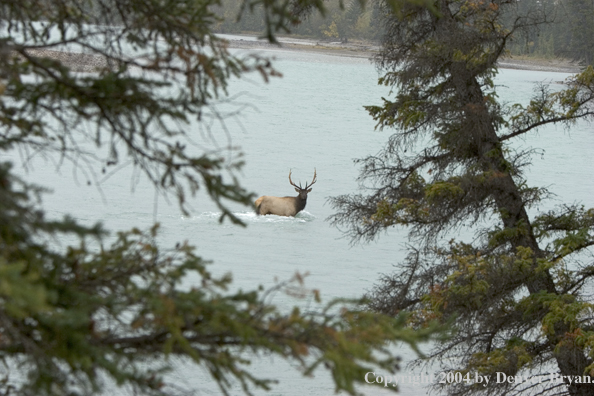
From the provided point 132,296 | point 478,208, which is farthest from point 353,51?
point 132,296

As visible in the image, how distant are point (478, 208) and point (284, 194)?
1034 cm

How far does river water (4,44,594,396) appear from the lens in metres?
13.9

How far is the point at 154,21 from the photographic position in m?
3.88

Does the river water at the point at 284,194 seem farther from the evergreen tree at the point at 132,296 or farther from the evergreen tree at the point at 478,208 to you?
the evergreen tree at the point at 132,296

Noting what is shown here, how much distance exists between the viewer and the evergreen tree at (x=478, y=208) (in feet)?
27.0

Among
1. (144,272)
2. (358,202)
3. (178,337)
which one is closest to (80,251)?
(144,272)

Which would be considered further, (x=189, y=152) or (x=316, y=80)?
(x=316, y=80)

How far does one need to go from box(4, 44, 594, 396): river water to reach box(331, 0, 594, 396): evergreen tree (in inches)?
36.6

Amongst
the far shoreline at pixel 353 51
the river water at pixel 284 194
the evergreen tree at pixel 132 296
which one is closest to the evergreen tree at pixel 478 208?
the river water at pixel 284 194

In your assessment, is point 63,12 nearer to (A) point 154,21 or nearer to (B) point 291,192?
(A) point 154,21

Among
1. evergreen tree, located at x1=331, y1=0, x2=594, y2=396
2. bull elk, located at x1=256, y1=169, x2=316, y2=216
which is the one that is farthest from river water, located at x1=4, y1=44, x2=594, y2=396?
evergreen tree, located at x1=331, y1=0, x2=594, y2=396

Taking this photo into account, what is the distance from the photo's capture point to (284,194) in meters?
19.8

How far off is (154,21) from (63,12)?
0.64 metres

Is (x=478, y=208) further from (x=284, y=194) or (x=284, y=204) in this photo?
(x=284, y=194)
